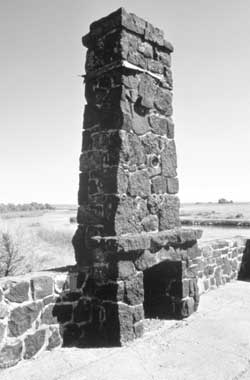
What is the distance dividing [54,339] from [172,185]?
9.27 ft

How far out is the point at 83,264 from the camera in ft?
16.4

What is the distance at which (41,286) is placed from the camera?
4.20 metres

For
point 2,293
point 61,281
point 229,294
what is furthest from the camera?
point 229,294

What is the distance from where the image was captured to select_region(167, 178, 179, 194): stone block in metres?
5.49

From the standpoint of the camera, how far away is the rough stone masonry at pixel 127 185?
4578 millimetres

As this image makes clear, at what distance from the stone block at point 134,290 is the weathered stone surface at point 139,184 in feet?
3.67

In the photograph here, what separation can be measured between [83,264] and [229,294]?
3.43 m

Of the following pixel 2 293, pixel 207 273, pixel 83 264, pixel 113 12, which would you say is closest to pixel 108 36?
pixel 113 12

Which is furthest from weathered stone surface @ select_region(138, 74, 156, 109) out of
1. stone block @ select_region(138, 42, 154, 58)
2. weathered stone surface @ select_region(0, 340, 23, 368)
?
weathered stone surface @ select_region(0, 340, 23, 368)

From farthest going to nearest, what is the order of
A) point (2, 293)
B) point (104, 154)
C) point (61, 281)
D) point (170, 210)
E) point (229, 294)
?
A: point (229, 294), point (170, 210), point (104, 154), point (61, 281), point (2, 293)

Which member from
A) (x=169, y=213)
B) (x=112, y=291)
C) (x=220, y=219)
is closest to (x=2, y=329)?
(x=112, y=291)

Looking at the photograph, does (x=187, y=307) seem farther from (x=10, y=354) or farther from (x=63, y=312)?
(x=10, y=354)

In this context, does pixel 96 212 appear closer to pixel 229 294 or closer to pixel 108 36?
pixel 108 36

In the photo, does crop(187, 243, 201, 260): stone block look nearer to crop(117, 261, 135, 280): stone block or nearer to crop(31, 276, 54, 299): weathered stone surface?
crop(117, 261, 135, 280): stone block
